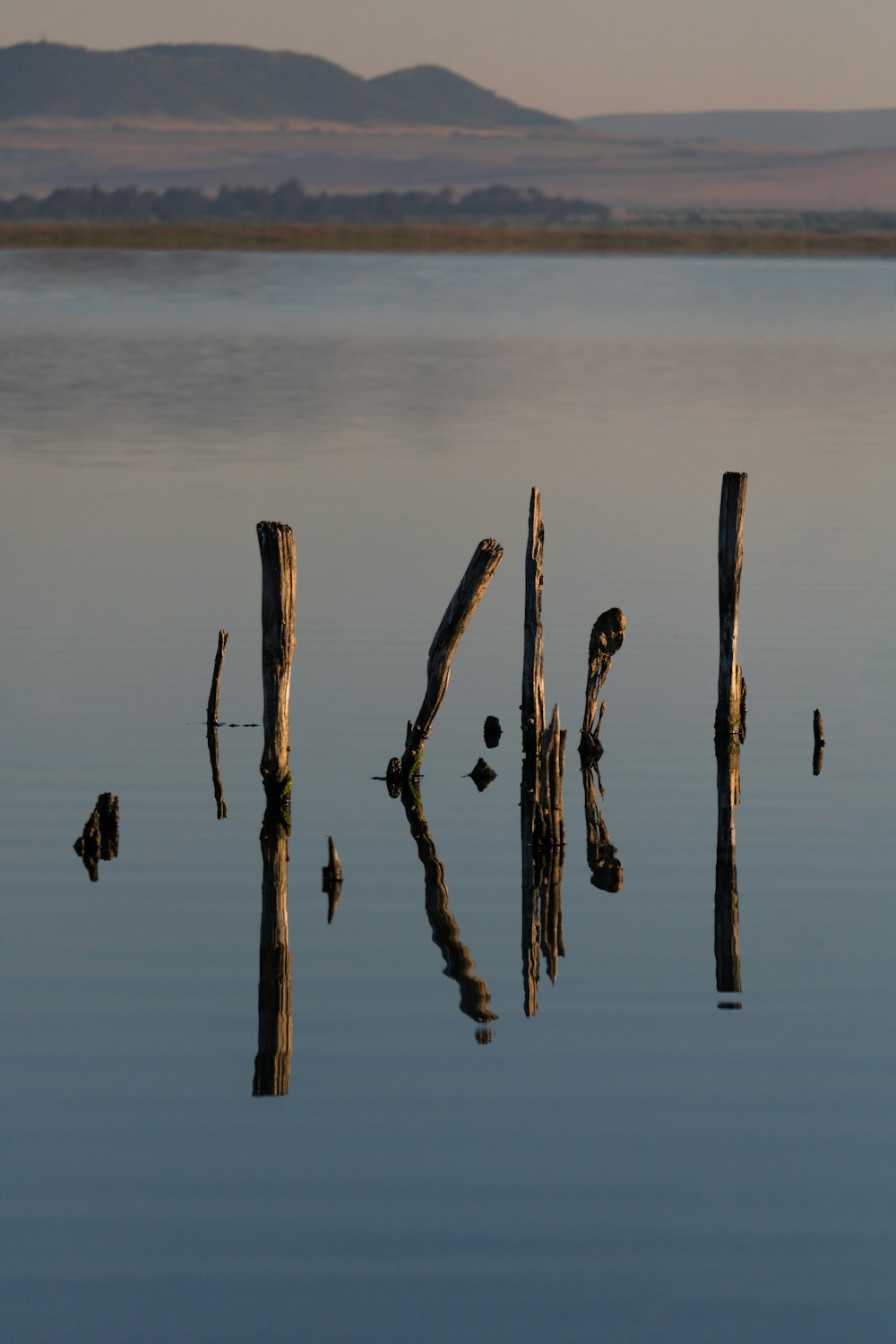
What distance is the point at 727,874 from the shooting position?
15578 millimetres

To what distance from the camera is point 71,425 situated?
5116 centimetres

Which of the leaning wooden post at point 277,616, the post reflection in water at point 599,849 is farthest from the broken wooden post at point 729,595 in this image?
the leaning wooden post at point 277,616

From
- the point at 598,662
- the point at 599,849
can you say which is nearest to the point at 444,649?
the point at 598,662

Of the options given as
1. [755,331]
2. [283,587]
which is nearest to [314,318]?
[755,331]

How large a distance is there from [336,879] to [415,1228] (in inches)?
216

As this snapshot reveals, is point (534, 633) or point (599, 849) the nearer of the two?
point (599, 849)

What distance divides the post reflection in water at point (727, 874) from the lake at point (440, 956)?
0.09 meters

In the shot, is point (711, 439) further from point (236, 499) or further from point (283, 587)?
point (283, 587)

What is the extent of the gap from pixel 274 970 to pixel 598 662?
603 centimetres

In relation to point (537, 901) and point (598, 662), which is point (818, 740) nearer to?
point (598, 662)

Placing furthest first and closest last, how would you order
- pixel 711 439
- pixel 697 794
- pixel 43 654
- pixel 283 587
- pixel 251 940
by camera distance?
pixel 711 439 → pixel 43 654 → pixel 697 794 → pixel 283 587 → pixel 251 940

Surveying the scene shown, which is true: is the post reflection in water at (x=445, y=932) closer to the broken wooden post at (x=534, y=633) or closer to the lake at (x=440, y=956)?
the lake at (x=440, y=956)

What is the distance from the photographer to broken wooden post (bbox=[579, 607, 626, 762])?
1862 cm

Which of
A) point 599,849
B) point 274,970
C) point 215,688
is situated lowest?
point 274,970
